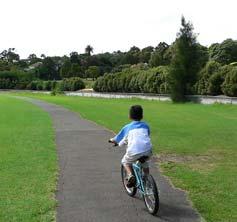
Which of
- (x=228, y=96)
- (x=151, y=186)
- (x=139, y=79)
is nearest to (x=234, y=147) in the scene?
(x=151, y=186)

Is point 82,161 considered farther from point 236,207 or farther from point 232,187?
point 236,207

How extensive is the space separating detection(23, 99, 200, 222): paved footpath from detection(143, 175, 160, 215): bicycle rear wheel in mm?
104

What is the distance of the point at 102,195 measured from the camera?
8.87m

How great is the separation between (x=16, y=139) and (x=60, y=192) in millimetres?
9734

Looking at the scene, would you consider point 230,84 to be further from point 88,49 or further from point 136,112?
point 88,49

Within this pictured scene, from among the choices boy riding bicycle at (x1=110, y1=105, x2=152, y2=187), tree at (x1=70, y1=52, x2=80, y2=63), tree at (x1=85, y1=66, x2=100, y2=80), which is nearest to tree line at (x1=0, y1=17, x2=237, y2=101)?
tree at (x1=85, y1=66, x2=100, y2=80)

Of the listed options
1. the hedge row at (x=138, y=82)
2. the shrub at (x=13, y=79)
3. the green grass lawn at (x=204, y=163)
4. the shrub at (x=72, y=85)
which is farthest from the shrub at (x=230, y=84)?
the shrub at (x=13, y=79)

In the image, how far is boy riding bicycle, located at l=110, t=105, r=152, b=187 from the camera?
816 cm

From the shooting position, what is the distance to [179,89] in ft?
165

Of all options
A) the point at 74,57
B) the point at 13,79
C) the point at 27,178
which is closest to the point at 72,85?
the point at 13,79

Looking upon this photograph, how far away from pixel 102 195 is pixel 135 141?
4.26ft

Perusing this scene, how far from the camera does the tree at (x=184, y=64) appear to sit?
1987 inches

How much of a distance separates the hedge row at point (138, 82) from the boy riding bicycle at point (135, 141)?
1744 inches

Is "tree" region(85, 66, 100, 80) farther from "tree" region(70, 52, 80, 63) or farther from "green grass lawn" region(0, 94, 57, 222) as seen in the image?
"green grass lawn" region(0, 94, 57, 222)
